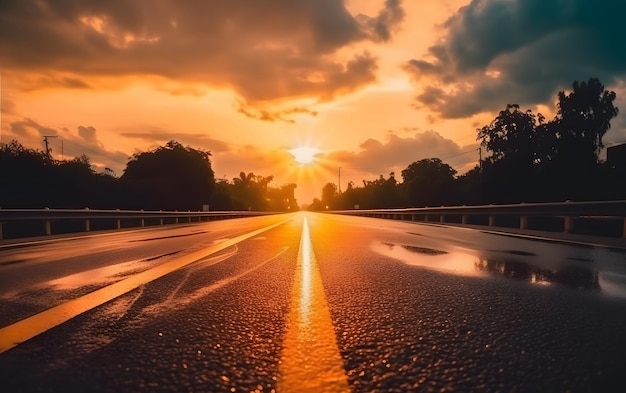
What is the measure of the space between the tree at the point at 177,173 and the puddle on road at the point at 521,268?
236ft

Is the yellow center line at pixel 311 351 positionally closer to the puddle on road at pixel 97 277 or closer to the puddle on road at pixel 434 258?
the puddle on road at pixel 97 277

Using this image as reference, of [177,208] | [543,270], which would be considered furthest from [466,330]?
[177,208]

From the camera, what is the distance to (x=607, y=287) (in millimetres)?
4977

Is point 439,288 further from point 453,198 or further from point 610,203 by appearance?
point 453,198

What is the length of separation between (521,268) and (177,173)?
8289 centimetres

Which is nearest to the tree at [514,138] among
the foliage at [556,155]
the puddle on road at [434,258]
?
the foliage at [556,155]

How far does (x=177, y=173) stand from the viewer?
278 feet

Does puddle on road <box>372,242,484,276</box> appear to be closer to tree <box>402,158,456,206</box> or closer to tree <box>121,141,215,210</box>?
tree <box>121,141,215,210</box>

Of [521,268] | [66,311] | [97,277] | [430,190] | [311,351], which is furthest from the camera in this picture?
[430,190]

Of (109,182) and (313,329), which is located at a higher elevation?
(109,182)

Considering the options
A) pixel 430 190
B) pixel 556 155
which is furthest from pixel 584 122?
pixel 430 190

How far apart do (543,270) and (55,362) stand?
5.75m

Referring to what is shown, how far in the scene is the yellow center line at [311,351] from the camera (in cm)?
218

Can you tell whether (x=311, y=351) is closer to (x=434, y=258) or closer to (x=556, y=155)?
(x=434, y=258)
